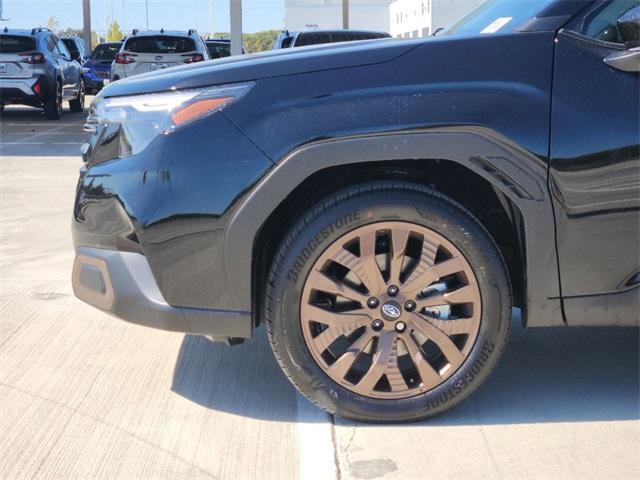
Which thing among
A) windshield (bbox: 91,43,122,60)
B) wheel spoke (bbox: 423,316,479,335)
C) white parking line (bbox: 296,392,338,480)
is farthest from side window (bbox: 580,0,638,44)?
windshield (bbox: 91,43,122,60)

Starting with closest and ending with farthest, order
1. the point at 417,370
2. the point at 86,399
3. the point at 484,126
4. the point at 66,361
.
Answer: the point at 484,126 → the point at 417,370 → the point at 86,399 → the point at 66,361

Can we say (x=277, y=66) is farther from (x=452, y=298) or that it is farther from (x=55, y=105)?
(x=55, y=105)

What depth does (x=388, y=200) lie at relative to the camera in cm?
342

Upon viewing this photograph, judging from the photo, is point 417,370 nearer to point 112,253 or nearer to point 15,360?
point 112,253

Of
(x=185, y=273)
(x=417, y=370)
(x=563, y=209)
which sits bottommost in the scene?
(x=417, y=370)

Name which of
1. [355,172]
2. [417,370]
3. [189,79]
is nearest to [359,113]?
[355,172]

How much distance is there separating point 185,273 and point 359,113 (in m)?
0.88

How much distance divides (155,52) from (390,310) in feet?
51.0

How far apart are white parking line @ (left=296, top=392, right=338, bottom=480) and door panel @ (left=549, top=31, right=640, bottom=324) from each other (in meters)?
1.06

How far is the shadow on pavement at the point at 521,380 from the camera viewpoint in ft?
12.3

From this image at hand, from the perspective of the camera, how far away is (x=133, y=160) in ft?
11.5

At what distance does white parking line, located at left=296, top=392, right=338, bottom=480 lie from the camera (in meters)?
3.25

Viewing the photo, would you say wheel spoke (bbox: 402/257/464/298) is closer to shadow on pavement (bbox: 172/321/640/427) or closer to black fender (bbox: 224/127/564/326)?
black fender (bbox: 224/127/564/326)

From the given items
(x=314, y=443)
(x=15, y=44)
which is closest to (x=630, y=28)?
(x=314, y=443)
